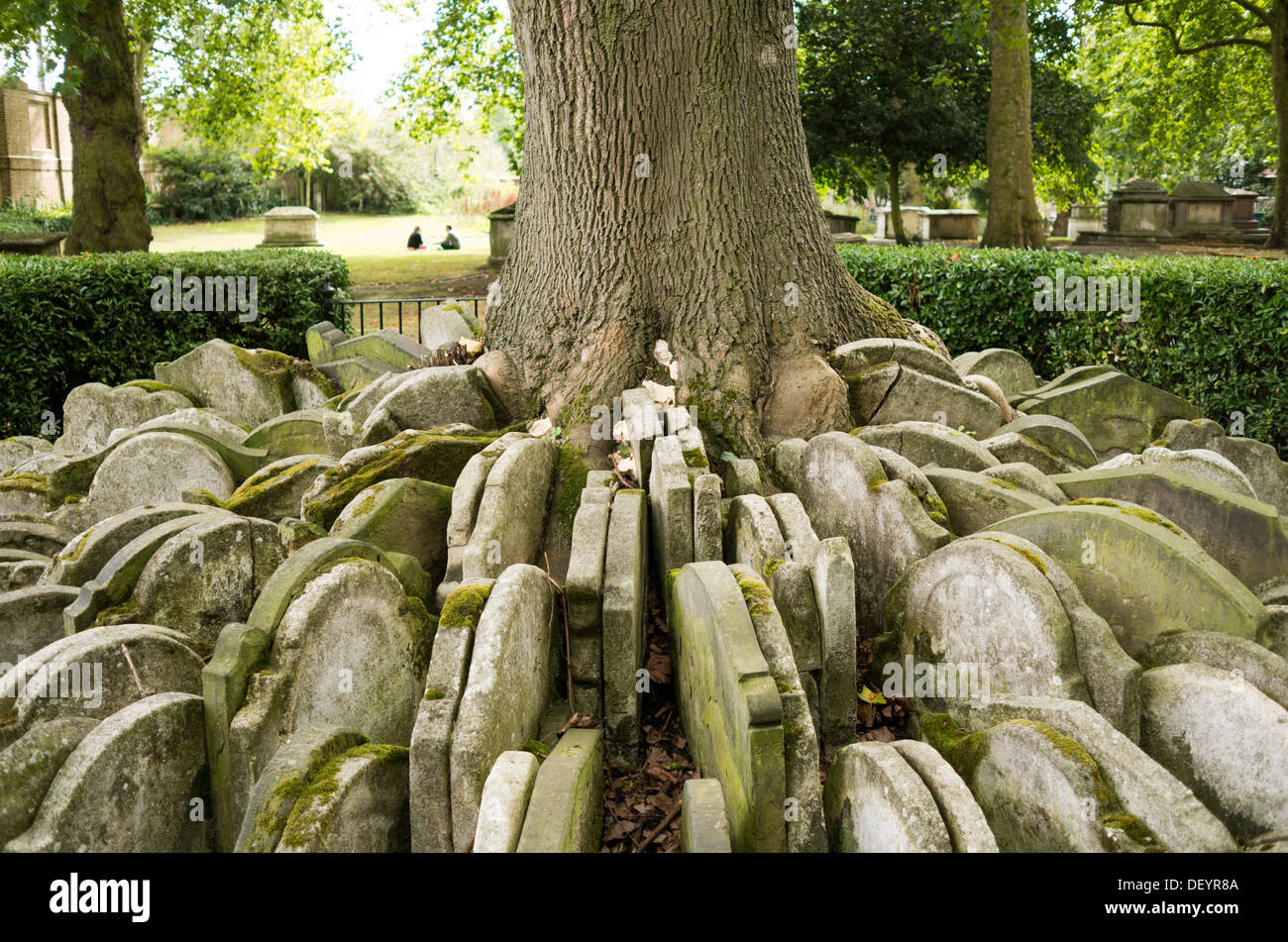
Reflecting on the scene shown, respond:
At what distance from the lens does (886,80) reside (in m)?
17.3

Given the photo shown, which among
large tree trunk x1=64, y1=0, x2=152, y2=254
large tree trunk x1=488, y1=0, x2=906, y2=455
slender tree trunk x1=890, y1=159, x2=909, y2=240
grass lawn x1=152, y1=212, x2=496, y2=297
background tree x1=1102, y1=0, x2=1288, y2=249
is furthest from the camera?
grass lawn x1=152, y1=212, x2=496, y2=297

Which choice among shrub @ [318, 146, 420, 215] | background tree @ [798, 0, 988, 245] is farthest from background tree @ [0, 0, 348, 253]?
shrub @ [318, 146, 420, 215]

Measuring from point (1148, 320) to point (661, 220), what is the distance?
4.89 m

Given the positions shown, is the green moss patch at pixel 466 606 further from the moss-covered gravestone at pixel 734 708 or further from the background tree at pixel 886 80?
the background tree at pixel 886 80

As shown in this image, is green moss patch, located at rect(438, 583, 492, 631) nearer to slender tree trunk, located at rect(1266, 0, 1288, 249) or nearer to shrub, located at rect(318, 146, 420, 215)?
slender tree trunk, located at rect(1266, 0, 1288, 249)

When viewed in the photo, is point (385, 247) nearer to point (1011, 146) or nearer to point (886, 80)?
point (886, 80)

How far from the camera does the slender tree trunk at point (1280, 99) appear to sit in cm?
1641

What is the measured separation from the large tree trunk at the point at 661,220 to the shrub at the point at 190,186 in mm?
35806

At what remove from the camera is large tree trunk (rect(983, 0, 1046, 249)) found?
13797mm

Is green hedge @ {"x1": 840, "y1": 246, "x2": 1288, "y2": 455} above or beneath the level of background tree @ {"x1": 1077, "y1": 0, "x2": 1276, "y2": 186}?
beneath

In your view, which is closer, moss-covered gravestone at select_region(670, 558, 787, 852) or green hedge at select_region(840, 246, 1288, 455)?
moss-covered gravestone at select_region(670, 558, 787, 852)

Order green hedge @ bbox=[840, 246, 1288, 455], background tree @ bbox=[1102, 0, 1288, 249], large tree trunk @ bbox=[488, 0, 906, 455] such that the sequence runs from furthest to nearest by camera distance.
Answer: background tree @ bbox=[1102, 0, 1288, 249] → green hedge @ bbox=[840, 246, 1288, 455] → large tree trunk @ bbox=[488, 0, 906, 455]

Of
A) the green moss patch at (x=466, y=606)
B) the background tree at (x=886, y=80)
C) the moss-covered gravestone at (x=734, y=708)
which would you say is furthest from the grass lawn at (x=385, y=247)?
the moss-covered gravestone at (x=734, y=708)

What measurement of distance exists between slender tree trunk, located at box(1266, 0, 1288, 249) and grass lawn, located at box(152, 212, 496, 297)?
14447 millimetres
